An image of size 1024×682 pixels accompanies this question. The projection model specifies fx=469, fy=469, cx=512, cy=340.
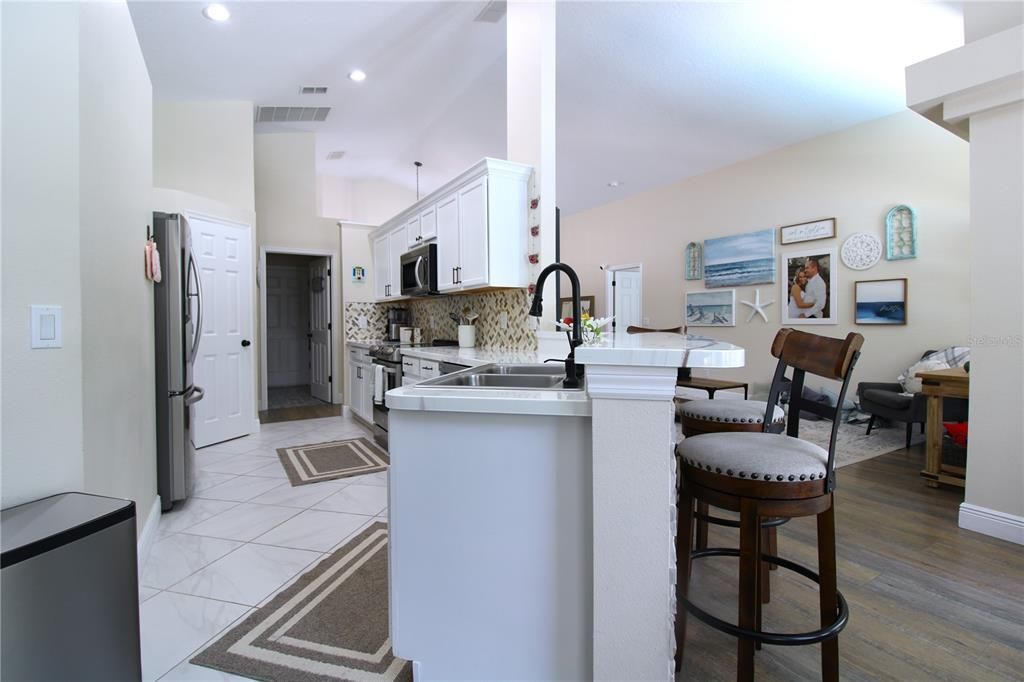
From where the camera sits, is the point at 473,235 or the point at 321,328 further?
the point at 321,328

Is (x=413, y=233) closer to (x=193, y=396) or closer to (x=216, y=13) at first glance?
(x=216, y=13)

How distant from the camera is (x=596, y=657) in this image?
1182 millimetres

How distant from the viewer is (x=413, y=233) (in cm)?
480

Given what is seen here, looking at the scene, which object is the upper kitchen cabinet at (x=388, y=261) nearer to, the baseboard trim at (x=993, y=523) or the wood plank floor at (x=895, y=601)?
the wood plank floor at (x=895, y=601)

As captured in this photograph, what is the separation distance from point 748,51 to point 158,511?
5.56m

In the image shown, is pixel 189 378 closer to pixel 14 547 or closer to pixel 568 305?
pixel 14 547

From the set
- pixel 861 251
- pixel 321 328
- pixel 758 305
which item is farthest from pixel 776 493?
pixel 321 328

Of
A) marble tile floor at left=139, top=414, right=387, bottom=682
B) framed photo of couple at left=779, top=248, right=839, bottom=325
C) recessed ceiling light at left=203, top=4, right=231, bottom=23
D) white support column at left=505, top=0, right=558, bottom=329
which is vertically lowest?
marble tile floor at left=139, top=414, right=387, bottom=682

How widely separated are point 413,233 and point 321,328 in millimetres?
3076

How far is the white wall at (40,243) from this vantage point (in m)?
1.23

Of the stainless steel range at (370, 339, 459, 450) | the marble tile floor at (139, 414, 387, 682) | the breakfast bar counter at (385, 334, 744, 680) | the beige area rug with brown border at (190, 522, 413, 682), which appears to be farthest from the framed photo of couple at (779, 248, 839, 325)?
the beige area rug with brown border at (190, 522, 413, 682)

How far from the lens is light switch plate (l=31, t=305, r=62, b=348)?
4.20ft

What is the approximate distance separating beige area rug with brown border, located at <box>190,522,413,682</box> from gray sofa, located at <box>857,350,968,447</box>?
13.3 feet

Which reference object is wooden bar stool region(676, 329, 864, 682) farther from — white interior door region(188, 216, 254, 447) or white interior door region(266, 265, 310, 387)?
white interior door region(266, 265, 310, 387)
